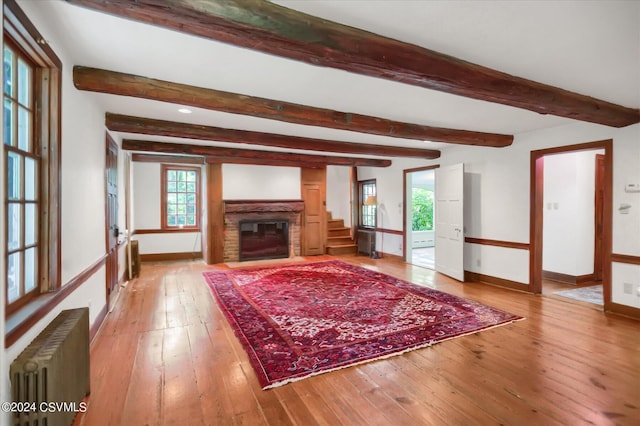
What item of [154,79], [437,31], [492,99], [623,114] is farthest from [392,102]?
[623,114]

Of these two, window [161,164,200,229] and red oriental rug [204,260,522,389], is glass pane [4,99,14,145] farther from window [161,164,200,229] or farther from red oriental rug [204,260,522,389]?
window [161,164,200,229]

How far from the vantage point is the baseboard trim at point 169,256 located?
746 cm

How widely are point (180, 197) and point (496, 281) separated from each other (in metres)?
7.05

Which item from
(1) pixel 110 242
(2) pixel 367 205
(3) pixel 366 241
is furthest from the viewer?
(2) pixel 367 205

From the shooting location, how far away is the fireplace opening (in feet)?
24.7

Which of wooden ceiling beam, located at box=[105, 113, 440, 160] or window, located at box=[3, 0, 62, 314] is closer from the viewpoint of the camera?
window, located at box=[3, 0, 62, 314]

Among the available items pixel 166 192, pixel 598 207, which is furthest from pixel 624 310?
pixel 166 192

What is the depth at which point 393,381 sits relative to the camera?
238 cm

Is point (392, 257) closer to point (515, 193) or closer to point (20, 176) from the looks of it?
point (515, 193)

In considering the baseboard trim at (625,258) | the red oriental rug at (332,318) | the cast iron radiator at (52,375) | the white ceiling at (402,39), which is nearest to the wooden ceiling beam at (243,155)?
the white ceiling at (402,39)

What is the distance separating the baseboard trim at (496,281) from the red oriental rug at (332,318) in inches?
50.0

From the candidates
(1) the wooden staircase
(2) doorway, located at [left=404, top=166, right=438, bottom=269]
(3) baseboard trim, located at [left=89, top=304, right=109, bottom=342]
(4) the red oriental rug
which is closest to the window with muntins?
(3) baseboard trim, located at [left=89, top=304, right=109, bottom=342]

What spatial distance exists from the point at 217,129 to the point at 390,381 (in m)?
3.89

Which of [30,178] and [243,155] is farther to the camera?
[243,155]
